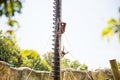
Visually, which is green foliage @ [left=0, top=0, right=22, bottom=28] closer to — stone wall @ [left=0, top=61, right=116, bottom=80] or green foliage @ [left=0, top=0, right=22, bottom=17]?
green foliage @ [left=0, top=0, right=22, bottom=17]

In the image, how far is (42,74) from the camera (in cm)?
1462

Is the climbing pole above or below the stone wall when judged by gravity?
above

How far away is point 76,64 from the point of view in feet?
138

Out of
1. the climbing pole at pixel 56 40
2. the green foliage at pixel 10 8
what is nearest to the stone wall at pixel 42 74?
the climbing pole at pixel 56 40

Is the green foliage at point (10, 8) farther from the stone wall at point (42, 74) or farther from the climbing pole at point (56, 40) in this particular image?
the stone wall at point (42, 74)

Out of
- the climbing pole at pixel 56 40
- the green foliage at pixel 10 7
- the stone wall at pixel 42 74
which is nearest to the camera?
the green foliage at pixel 10 7

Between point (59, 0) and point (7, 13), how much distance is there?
1113cm

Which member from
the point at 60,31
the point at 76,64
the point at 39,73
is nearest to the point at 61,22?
the point at 60,31

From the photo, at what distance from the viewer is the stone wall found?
1237 centimetres

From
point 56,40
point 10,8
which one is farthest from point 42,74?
point 10,8

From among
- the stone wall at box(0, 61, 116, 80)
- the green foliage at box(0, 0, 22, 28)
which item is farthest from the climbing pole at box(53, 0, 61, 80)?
the green foliage at box(0, 0, 22, 28)

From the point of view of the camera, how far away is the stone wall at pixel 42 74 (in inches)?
487

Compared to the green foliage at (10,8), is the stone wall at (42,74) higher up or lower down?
lower down

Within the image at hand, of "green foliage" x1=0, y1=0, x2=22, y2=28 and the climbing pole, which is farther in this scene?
the climbing pole
